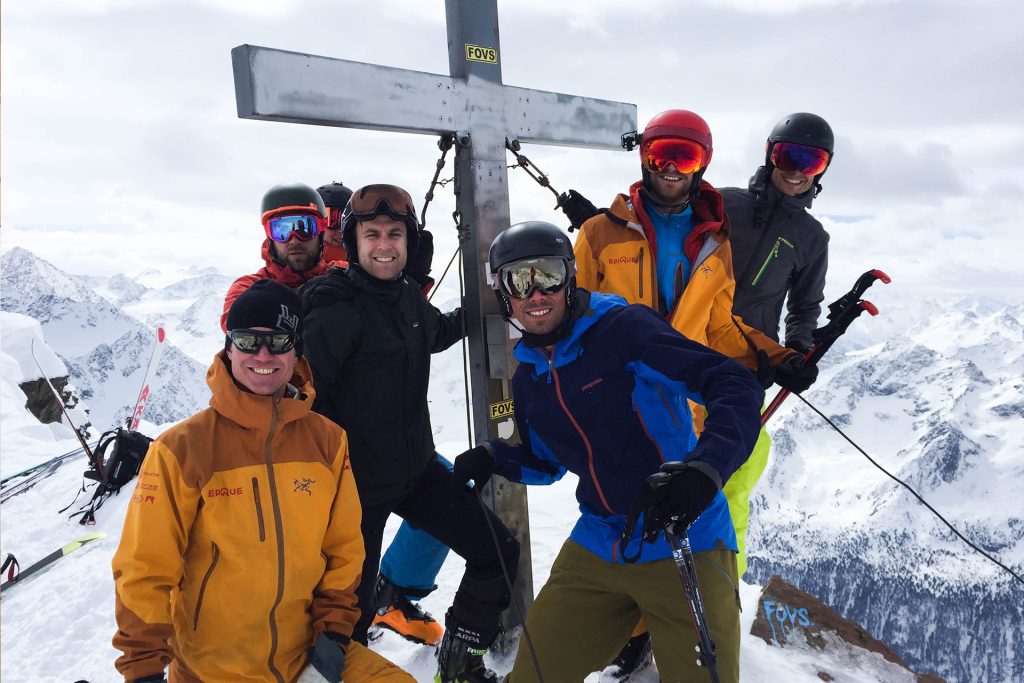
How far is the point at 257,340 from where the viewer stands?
8.93 feet

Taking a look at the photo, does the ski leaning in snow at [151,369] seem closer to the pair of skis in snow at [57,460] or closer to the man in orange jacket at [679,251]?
the pair of skis in snow at [57,460]

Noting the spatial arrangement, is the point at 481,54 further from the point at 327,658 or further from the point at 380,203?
the point at 327,658

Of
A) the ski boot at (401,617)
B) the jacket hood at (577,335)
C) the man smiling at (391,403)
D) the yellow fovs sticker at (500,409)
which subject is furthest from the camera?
the ski boot at (401,617)

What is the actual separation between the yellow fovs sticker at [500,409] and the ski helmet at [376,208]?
4.13 feet

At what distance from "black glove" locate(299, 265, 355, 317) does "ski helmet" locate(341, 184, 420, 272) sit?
211 mm

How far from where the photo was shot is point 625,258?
12.6 ft

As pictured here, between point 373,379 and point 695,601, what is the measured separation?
194 centimetres

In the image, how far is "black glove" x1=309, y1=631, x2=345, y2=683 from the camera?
8.91ft

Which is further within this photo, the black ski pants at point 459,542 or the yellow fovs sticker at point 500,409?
the yellow fovs sticker at point 500,409

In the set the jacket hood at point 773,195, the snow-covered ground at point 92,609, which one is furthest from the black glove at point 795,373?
the snow-covered ground at point 92,609

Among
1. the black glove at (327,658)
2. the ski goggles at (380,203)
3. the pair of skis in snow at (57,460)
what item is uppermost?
the ski goggles at (380,203)

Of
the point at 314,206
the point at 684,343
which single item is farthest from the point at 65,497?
the point at 684,343

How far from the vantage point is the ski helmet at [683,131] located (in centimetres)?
386

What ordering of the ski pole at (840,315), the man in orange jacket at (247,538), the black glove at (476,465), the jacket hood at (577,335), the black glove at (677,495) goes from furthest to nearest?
the ski pole at (840,315) < the black glove at (476,465) < the jacket hood at (577,335) < the man in orange jacket at (247,538) < the black glove at (677,495)
